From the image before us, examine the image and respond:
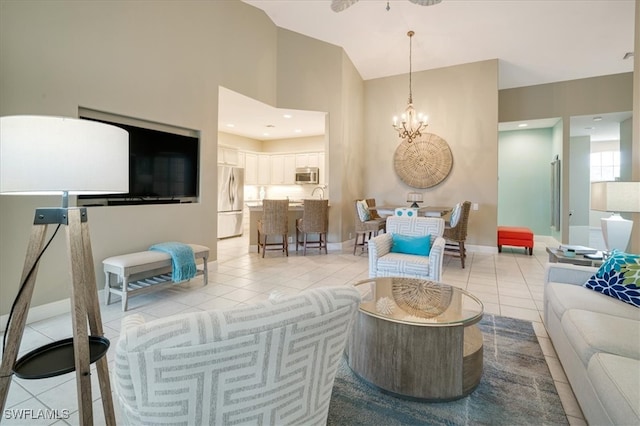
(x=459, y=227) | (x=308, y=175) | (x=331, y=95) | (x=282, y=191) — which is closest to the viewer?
(x=459, y=227)

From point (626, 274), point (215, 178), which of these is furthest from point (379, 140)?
point (626, 274)

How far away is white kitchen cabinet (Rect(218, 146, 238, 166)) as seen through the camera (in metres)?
7.37

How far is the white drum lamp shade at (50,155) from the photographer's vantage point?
3.79ft

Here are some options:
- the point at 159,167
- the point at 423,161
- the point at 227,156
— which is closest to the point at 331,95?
the point at 423,161

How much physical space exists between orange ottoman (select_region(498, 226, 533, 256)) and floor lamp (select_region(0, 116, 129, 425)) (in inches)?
252

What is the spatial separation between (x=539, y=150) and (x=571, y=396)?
740 cm

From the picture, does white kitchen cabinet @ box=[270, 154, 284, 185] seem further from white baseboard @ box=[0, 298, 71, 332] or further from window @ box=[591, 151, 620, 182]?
window @ box=[591, 151, 620, 182]

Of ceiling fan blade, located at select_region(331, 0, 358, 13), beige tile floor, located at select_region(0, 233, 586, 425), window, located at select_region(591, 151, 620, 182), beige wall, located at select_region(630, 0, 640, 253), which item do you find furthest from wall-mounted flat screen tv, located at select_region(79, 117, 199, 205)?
window, located at select_region(591, 151, 620, 182)

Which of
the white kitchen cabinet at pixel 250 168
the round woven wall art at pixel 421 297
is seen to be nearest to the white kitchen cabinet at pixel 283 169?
the white kitchen cabinet at pixel 250 168

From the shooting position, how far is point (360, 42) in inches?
222

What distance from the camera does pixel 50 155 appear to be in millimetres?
1182

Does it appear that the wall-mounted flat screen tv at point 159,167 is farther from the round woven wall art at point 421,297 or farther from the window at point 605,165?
the window at point 605,165

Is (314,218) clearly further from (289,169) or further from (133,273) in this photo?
(289,169)

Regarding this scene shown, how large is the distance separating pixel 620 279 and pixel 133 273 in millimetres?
3966
